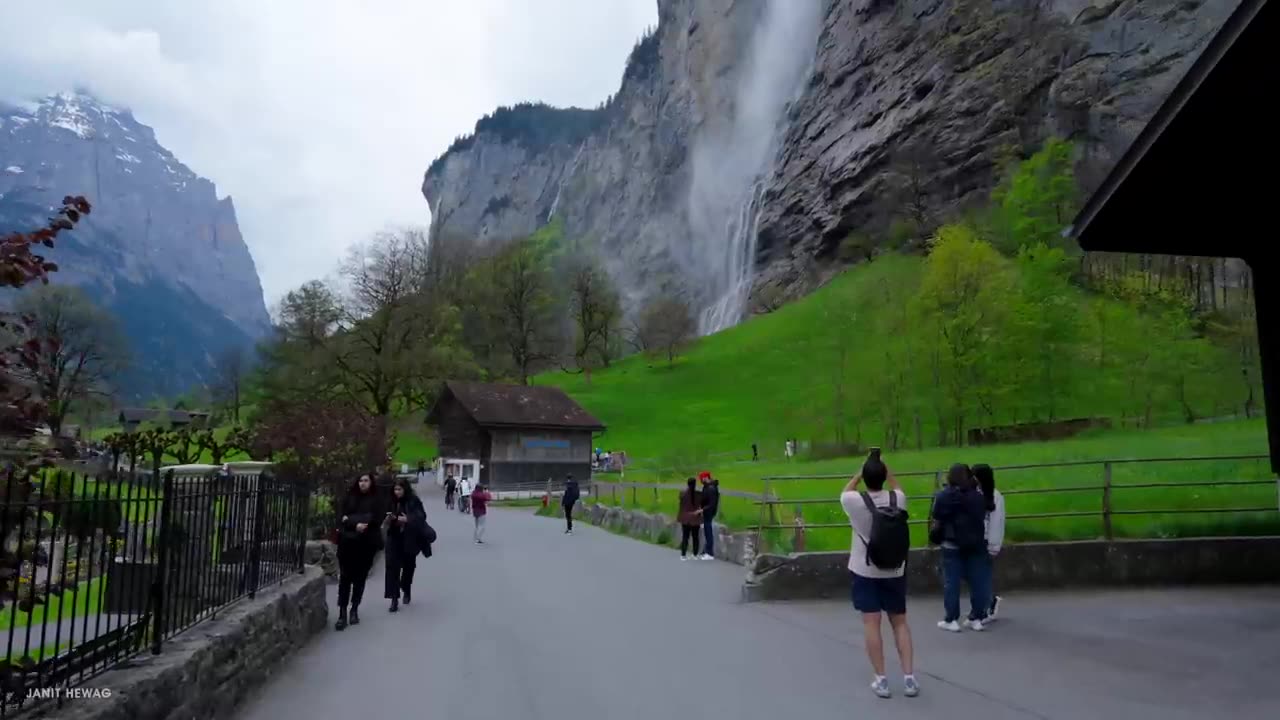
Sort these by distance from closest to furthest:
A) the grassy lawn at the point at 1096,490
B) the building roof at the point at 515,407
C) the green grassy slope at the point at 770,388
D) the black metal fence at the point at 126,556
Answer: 1. the black metal fence at the point at 126,556
2. the grassy lawn at the point at 1096,490
3. the green grassy slope at the point at 770,388
4. the building roof at the point at 515,407

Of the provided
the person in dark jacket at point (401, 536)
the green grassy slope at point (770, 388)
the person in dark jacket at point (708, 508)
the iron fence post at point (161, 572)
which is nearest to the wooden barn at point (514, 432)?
the green grassy slope at point (770, 388)

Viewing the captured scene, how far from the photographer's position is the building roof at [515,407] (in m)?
42.0

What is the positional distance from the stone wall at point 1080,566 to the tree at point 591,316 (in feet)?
204

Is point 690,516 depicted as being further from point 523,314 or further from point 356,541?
point 523,314

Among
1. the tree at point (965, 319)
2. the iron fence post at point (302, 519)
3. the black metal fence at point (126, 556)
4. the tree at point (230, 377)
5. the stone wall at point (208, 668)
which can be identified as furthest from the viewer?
the tree at point (230, 377)

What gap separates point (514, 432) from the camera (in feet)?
140

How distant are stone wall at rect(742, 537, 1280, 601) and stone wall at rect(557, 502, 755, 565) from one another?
83.7 inches

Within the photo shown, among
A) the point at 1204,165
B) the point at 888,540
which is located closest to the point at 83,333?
the point at 888,540

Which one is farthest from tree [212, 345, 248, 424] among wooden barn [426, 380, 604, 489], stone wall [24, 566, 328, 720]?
stone wall [24, 566, 328, 720]

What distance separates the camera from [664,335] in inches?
2918

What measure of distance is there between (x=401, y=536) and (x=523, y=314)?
57.1 meters

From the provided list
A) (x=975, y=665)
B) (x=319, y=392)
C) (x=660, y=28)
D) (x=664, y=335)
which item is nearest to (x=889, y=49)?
(x=664, y=335)

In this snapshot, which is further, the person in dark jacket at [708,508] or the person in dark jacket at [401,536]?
the person in dark jacket at [708,508]

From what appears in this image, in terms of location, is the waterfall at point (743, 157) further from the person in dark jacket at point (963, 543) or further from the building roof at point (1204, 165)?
the person in dark jacket at point (963, 543)
